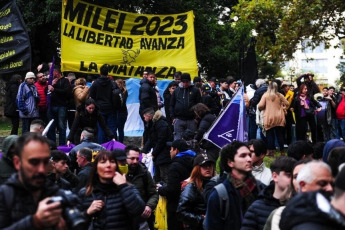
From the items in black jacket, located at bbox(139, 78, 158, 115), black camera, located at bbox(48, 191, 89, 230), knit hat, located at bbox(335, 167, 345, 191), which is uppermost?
black jacket, located at bbox(139, 78, 158, 115)

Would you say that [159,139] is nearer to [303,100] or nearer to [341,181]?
[303,100]

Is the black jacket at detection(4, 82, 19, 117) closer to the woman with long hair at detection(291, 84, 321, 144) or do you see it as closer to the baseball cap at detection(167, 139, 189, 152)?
the woman with long hair at detection(291, 84, 321, 144)

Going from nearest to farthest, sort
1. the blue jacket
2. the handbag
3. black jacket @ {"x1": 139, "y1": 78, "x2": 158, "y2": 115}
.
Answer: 1. the handbag
2. the blue jacket
3. black jacket @ {"x1": 139, "y1": 78, "x2": 158, "y2": 115}

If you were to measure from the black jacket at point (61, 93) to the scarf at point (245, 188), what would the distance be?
32.9ft

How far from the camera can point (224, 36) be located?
37.3 metres

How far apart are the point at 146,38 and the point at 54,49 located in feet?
36.3

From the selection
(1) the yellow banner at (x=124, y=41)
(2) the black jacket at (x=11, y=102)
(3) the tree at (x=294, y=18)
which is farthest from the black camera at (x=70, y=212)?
(3) the tree at (x=294, y=18)

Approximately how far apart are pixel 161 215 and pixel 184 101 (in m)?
6.35

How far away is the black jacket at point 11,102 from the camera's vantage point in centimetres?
1747

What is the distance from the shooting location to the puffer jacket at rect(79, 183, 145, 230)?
705cm

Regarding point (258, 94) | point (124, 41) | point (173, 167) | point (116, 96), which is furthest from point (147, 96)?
point (173, 167)

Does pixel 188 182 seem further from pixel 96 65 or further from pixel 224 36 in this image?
pixel 224 36

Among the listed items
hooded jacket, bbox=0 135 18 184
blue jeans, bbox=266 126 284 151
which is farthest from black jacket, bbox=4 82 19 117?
hooded jacket, bbox=0 135 18 184

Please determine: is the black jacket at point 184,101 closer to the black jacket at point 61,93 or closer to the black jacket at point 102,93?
the black jacket at point 102,93
